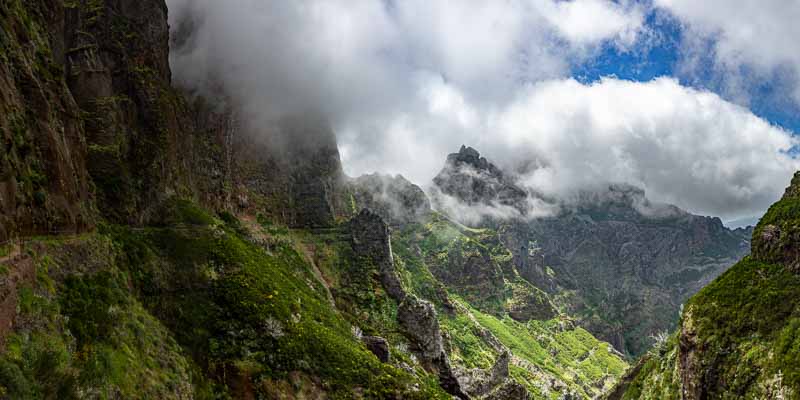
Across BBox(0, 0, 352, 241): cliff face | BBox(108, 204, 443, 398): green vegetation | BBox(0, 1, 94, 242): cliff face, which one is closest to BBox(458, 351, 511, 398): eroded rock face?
BBox(108, 204, 443, 398): green vegetation

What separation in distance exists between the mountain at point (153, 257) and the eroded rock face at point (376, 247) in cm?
68

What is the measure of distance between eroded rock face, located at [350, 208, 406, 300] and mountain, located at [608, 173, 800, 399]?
7290 cm

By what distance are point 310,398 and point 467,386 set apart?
81679 mm

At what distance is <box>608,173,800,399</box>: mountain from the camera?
6988 centimetres

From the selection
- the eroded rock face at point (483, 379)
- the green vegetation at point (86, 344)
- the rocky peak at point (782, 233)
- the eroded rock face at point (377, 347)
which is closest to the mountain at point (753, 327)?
the rocky peak at point (782, 233)

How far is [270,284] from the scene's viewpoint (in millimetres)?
89688

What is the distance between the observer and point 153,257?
70.4m

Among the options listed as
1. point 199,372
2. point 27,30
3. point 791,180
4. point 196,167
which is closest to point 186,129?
point 196,167

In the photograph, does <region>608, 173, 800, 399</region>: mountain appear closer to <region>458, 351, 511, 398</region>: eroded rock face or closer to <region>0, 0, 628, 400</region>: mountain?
<region>0, 0, 628, 400</region>: mountain

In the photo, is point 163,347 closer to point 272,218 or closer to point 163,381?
point 163,381

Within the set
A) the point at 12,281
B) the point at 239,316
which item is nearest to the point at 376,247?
the point at 239,316

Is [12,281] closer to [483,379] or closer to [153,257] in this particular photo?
[153,257]

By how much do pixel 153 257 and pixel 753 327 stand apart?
309 ft

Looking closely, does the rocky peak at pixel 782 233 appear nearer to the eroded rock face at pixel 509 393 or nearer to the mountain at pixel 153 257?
the eroded rock face at pixel 509 393
